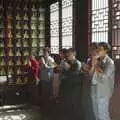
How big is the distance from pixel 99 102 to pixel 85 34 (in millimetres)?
1816

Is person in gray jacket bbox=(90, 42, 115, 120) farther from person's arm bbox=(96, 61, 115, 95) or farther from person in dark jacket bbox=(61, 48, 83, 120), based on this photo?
person in dark jacket bbox=(61, 48, 83, 120)

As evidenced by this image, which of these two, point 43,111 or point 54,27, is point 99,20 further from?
point 54,27

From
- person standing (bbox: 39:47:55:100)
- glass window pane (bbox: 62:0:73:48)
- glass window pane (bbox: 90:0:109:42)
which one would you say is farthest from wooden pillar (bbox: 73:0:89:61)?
person standing (bbox: 39:47:55:100)

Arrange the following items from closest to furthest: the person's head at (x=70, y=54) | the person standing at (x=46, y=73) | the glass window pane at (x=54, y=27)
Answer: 1. the person's head at (x=70, y=54)
2. the person standing at (x=46, y=73)
3. the glass window pane at (x=54, y=27)

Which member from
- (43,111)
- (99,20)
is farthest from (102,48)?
(43,111)

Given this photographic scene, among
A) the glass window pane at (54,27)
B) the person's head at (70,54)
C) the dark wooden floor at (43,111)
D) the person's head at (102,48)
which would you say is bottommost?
the dark wooden floor at (43,111)

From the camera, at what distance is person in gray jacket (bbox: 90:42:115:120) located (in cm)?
380

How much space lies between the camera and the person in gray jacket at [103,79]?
150 inches

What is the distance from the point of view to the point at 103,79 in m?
3.81

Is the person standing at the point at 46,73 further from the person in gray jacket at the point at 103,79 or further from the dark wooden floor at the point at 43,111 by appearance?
the person in gray jacket at the point at 103,79

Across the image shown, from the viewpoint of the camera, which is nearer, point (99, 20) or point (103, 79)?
point (103, 79)

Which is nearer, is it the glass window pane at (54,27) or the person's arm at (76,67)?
the person's arm at (76,67)

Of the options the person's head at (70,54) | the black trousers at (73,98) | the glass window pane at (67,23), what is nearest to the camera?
the person's head at (70,54)

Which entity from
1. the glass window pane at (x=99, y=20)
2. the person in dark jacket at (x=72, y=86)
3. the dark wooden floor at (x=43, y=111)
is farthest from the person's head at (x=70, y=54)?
the glass window pane at (x=99, y=20)
